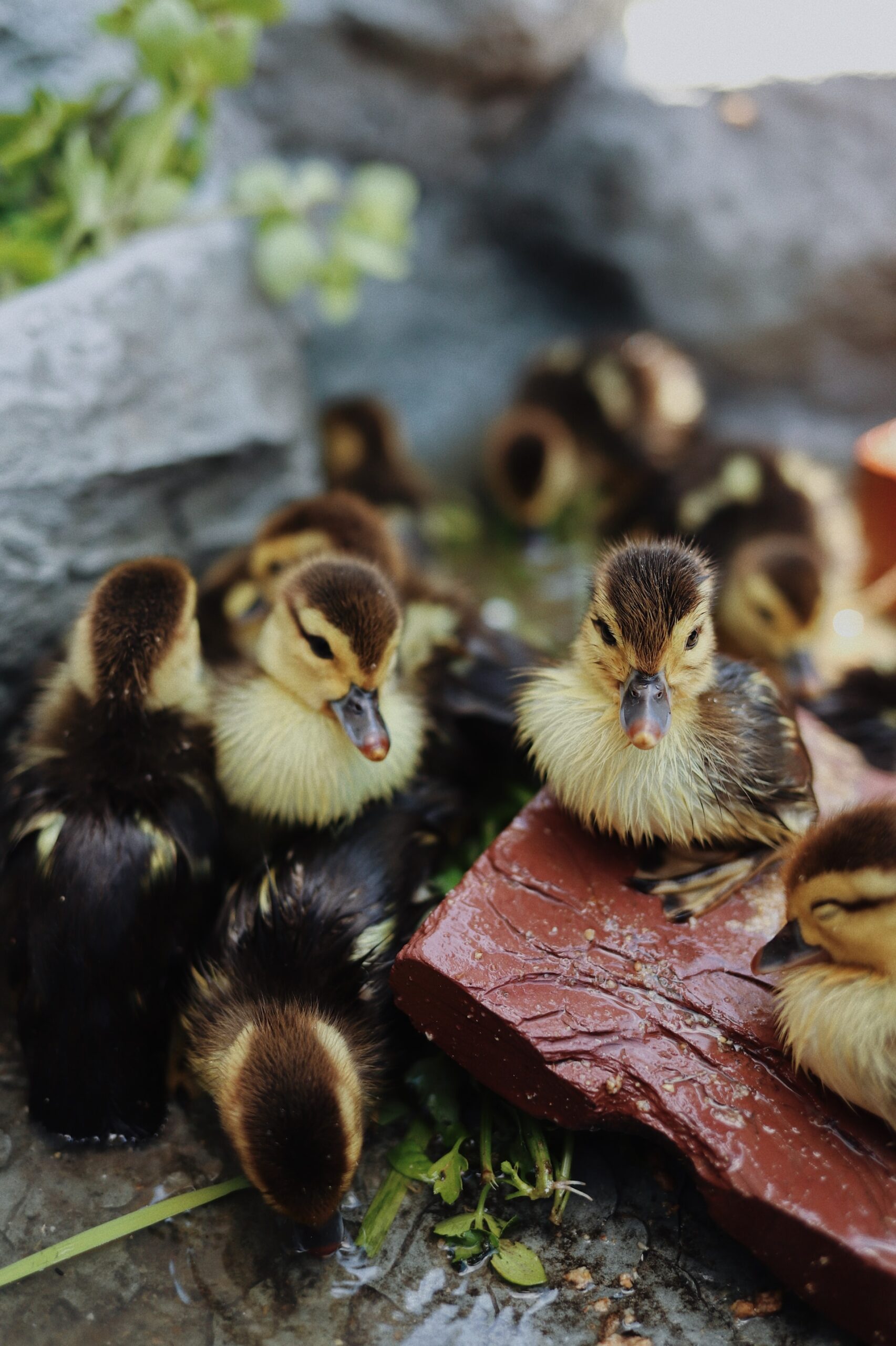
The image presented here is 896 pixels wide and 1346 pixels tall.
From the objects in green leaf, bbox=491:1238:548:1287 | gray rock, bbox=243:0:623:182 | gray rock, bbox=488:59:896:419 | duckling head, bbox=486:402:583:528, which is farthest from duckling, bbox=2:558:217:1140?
gray rock, bbox=488:59:896:419

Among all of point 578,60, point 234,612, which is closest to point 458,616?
point 234,612

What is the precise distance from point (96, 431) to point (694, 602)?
4.30ft

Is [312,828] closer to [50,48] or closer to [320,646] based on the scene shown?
[320,646]

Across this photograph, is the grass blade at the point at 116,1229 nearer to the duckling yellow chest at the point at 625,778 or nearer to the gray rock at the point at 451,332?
the duckling yellow chest at the point at 625,778

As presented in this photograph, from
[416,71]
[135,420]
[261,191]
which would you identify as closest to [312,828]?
[135,420]

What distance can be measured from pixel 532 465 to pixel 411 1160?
215 centimetres

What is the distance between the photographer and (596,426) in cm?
350

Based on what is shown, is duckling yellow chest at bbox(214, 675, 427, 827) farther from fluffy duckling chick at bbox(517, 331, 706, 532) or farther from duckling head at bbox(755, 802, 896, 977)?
fluffy duckling chick at bbox(517, 331, 706, 532)

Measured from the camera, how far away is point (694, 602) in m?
1.69

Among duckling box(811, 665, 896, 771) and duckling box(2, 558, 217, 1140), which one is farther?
duckling box(811, 665, 896, 771)

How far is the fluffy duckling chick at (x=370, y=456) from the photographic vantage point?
3.23 meters

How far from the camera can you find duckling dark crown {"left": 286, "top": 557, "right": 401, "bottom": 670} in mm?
1783

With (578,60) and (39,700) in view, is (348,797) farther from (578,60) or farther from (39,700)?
(578,60)

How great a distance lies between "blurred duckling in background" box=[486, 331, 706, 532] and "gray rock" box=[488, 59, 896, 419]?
0.25 m
